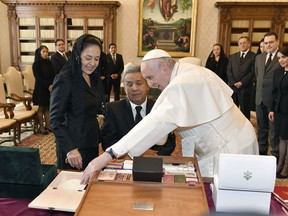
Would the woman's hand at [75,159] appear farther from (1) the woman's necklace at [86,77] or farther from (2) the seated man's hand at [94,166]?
(1) the woman's necklace at [86,77]

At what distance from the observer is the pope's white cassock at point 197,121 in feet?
5.36

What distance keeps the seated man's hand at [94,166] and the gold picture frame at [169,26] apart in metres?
7.68

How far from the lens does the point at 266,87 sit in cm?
436

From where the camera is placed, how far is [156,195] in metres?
1.30

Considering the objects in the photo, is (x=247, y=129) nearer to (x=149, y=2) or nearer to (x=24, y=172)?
(x=24, y=172)

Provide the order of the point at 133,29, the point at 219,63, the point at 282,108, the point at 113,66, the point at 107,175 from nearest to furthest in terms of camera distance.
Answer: the point at 107,175 → the point at 282,108 → the point at 219,63 → the point at 113,66 → the point at 133,29

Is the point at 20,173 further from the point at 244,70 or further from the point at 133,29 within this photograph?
the point at 133,29

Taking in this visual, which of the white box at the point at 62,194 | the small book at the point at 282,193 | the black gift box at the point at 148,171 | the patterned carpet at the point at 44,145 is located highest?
the black gift box at the point at 148,171

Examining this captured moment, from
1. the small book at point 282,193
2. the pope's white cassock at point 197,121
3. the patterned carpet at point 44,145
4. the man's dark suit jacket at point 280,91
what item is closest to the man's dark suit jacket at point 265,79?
the man's dark suit jacket at point 280,91

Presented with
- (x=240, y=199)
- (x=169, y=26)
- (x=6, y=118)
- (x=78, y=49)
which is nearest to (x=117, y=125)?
(x=78, y=49)

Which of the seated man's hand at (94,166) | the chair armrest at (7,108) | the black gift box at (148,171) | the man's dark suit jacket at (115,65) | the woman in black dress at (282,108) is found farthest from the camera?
the man's dark suit jacket at (115,65)

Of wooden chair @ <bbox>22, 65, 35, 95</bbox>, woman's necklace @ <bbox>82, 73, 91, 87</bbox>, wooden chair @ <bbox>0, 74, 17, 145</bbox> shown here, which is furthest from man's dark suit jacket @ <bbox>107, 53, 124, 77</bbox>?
woman's necklace @ <bbox>82, 73, 91, 87</bbox>

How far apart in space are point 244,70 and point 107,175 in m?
4.72

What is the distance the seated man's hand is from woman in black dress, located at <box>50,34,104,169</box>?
0.37 m
